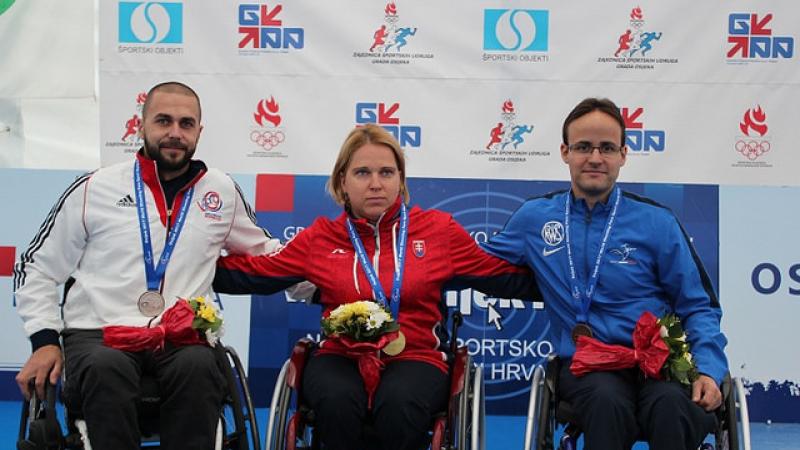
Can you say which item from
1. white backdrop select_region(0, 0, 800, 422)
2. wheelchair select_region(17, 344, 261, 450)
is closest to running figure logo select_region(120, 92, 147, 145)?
white backdrop select_region(0, 0, 800, 422)

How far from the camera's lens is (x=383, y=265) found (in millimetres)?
3699

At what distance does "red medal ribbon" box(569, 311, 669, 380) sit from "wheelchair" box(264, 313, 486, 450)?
0.39 metres

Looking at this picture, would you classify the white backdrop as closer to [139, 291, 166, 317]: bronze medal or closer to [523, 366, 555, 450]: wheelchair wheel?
[139, 291, 166, 317]: bronze medal

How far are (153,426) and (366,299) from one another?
0.93m

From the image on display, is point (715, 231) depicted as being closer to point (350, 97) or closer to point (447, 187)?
point (447, 187)

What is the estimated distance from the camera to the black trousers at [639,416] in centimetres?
312

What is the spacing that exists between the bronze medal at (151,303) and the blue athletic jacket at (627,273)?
1.54 meters

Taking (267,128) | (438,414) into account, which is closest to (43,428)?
(438,414)

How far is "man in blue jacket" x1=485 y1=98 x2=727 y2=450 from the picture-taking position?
11.5 feet

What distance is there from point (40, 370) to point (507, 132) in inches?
127

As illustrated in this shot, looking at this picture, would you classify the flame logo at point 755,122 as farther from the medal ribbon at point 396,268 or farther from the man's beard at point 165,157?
the man's beard at point 165,157

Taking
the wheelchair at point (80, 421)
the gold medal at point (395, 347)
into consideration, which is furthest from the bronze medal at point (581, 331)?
the wheelchair at point (80, 421)

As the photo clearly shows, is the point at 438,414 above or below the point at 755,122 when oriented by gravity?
below

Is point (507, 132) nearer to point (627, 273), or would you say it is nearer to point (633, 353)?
point (627, 273)
